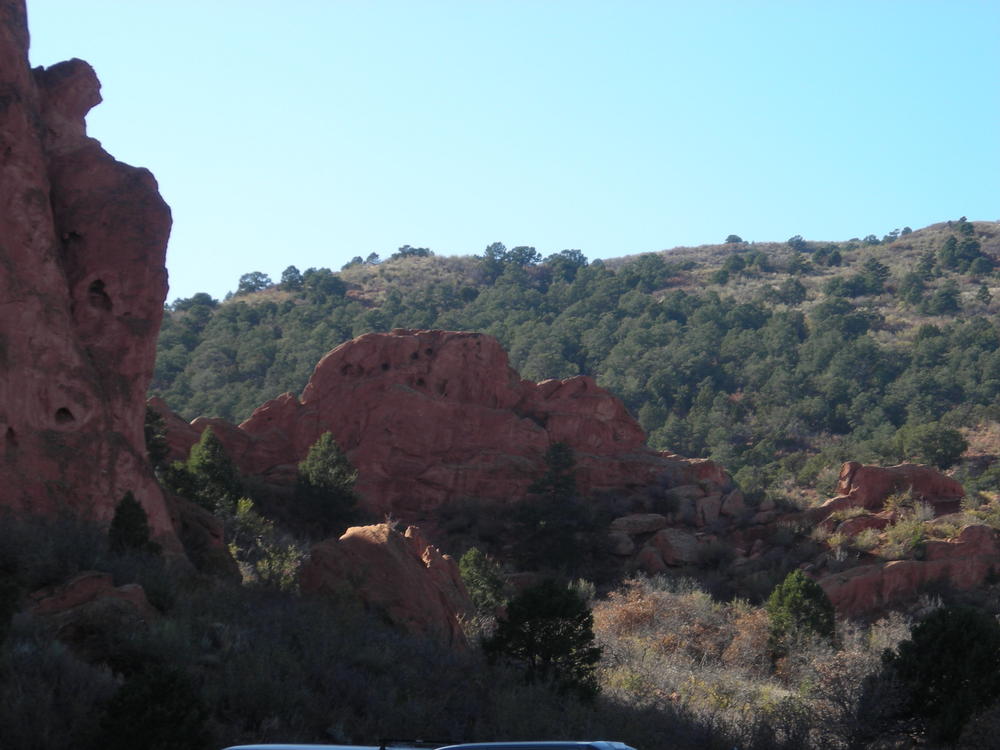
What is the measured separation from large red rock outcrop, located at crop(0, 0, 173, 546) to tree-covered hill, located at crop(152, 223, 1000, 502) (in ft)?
103

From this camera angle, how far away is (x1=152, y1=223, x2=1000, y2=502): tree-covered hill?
61188mm

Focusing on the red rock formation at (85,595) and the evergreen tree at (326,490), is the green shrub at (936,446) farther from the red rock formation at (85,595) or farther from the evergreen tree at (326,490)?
the red rock formation at (85,595)

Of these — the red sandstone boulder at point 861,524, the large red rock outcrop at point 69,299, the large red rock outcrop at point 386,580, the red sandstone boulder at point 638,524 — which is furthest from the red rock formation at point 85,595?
the red sandstone boulder at point 861,524

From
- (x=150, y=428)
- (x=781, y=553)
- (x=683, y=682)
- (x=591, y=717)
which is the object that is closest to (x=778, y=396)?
(x=781, y=553)

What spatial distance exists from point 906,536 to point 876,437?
2236 centimetres

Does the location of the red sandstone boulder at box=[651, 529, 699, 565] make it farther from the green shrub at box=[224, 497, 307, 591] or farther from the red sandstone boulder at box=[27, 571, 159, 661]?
the red sandstone boulder at box=[27, 571, 159, 661]

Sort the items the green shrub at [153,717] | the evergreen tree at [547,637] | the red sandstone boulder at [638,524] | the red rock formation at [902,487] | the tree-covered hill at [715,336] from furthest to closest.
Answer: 1. the tree-covered hill at [715,336]
2. the red sandstone boulder at [638,524]
3. the red rock formation at [902,487]
4. the evergreen tree at [547,637]
5. the green shrub at [153,717]

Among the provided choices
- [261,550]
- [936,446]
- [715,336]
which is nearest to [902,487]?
[936,446]

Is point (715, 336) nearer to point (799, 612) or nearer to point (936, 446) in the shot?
point (936, 446)

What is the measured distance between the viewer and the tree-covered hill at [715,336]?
61188 millimetres

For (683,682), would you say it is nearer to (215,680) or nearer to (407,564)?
(407,564)

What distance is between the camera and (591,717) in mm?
14008

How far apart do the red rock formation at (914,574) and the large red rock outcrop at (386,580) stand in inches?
605

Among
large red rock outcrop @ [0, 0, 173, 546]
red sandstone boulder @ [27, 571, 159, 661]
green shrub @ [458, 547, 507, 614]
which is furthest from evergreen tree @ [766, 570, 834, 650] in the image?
red sandstone boulder @ [27, 571, 159, 661]
